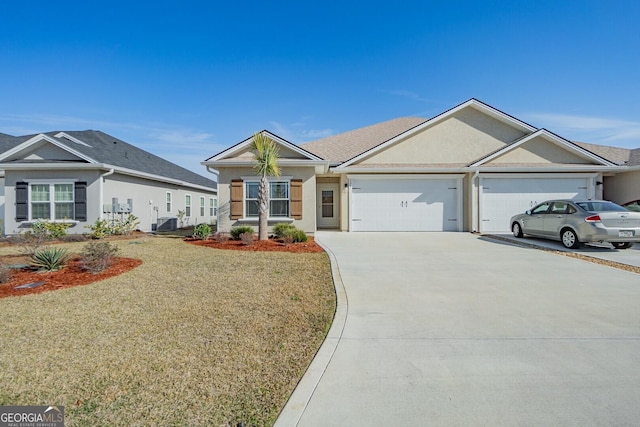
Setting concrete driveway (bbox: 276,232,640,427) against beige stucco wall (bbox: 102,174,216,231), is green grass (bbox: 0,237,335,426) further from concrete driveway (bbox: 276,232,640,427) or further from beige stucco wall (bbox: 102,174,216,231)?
beige stucco wall (bbox: 102,174,216,231)

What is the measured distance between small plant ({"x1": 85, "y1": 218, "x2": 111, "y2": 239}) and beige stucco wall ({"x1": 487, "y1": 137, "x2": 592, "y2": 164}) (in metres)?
17.1

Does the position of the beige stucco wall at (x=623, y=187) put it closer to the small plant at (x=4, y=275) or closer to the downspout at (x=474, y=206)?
the downspout at (x=474, y=206)

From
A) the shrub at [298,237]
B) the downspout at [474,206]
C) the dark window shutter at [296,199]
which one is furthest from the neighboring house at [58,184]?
the downspout at [474,206]

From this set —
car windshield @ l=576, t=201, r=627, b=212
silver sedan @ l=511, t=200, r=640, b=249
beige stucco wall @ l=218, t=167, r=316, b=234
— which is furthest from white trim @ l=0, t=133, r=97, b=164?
car windshield @ l=576, t=201, r=627, b=212

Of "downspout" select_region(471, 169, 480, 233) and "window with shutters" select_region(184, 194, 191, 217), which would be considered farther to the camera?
"window with shutters" select_region(184, 194, 191, 217)

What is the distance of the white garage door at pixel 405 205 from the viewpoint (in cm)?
1398

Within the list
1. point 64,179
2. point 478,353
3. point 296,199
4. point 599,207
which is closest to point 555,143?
point 599,207

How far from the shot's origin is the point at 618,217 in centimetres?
872

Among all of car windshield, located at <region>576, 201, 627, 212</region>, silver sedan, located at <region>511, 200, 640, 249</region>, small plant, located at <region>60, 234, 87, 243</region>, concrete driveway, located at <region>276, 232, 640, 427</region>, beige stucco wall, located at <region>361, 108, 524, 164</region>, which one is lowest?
concrete driveway, located at <region>276, 232, 640, 427</region>

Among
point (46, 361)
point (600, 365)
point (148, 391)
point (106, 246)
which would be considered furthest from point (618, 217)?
point (106, 246)

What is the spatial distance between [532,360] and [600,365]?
1.99 feet

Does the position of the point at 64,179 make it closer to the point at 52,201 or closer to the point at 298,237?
the point at 52,201

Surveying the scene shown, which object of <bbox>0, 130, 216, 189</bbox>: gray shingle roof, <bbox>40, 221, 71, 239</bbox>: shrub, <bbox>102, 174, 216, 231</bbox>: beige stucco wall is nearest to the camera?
<bbox>40, 221, 71, 239</bbox>: shrub

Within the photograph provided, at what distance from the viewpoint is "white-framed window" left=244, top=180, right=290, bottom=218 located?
13.0 meters
